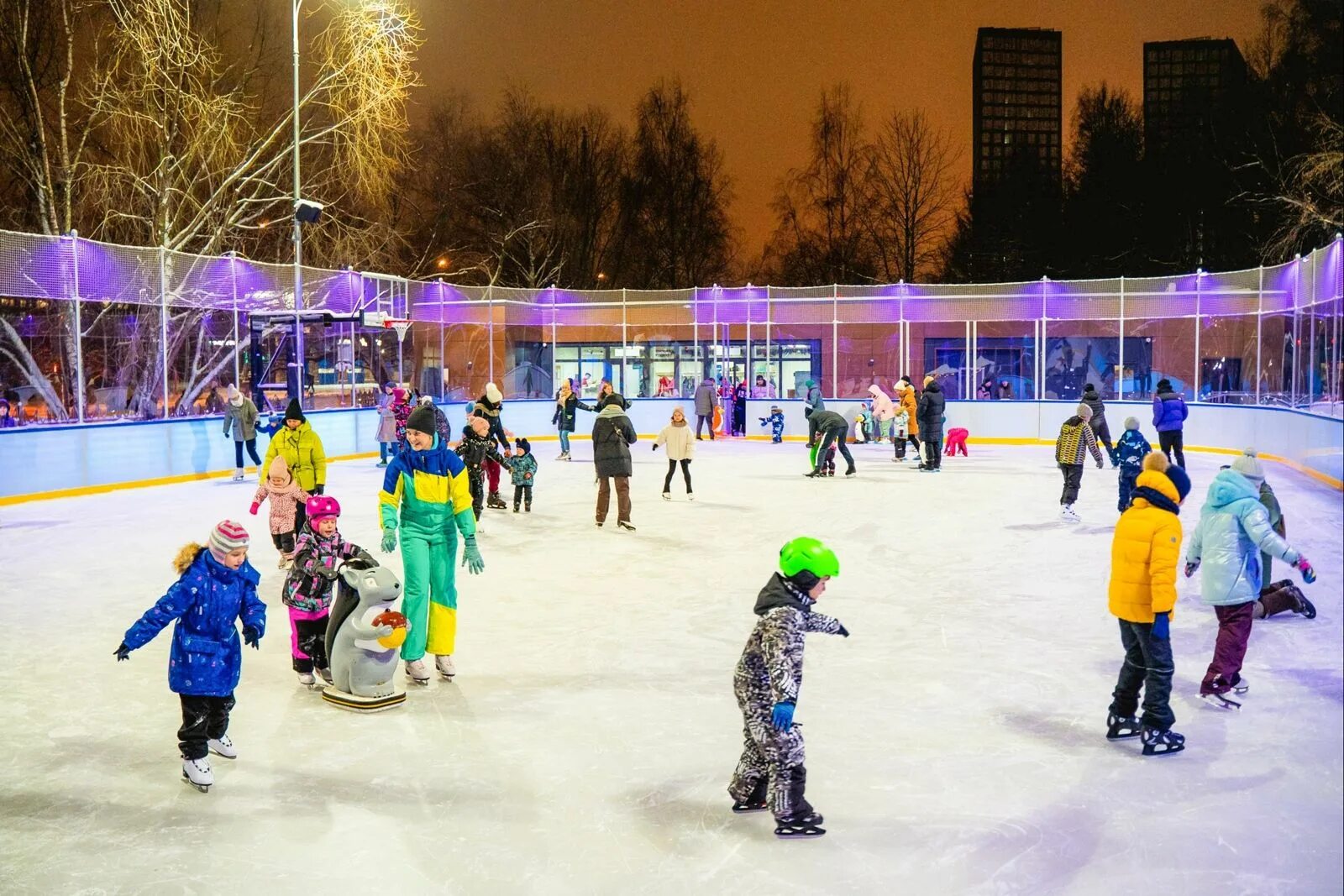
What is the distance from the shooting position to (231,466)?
19.2 metres

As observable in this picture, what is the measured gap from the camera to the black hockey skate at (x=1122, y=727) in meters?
5.55

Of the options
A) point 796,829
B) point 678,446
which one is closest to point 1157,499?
point 796,829

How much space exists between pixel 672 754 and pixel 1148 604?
2146mm

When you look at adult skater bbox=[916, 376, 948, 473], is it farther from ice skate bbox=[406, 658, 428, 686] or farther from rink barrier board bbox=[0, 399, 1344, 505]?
ice skate bbox=[406, 658, 428, 686]

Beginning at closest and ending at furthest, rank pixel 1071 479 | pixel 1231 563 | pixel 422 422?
pixel 1231 563, pixel 422 422, pixel 1071 479

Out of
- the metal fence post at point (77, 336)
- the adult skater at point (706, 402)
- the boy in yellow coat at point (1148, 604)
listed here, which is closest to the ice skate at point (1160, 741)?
the boy in yellow coat at point (1148, 604)

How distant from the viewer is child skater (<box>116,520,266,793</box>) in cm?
493


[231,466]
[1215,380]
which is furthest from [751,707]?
[1215,380]

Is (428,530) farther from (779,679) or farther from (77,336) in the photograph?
(77,336)

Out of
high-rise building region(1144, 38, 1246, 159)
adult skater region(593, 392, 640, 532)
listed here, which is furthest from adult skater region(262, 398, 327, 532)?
high-rise building region(1144, 38, 1246, 159)

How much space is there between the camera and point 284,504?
30.7 feet

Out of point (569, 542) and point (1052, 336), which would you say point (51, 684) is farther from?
point (1052, 336)

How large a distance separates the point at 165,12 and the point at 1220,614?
63.8 feet

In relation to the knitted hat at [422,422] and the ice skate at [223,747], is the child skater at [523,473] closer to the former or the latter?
the knitted hat at [422,422]
